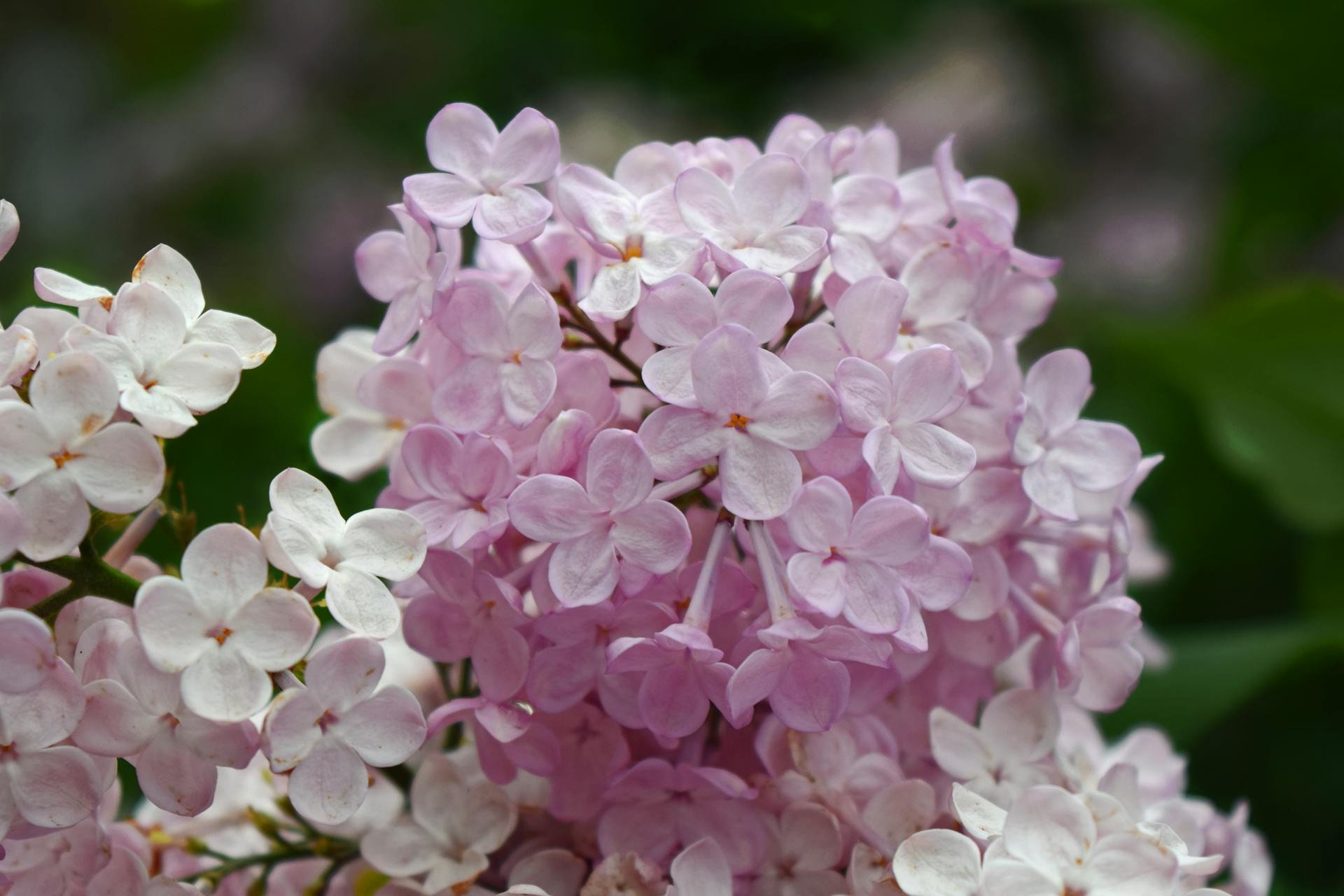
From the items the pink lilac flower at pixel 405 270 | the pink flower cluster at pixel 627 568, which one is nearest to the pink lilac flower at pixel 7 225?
the pink flower cluster at pixel 627 568

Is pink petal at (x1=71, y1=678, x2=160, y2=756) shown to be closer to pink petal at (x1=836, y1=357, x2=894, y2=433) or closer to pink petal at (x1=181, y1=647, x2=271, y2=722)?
pink petal at (x1=181, y1=647, x2=271, y2=722)

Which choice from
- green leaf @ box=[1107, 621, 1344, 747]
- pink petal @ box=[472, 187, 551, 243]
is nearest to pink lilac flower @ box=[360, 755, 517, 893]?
pink petal @ box=[472, 187, 551, 243]

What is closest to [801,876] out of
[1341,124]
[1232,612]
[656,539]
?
[656,539]

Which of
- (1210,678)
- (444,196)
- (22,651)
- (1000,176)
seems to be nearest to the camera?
(22,651)

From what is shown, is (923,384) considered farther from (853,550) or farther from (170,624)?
(170,624)

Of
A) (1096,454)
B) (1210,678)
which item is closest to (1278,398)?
(1210,678)
